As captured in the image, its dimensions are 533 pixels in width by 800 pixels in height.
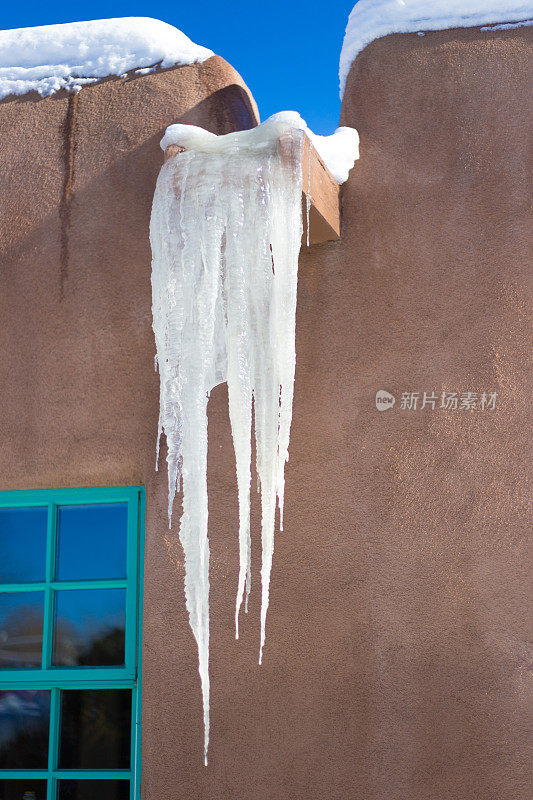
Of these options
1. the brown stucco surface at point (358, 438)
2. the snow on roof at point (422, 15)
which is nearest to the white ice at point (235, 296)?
the brown stucco surface at point (358, 438)

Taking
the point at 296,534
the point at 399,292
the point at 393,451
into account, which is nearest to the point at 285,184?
the point at 399,292

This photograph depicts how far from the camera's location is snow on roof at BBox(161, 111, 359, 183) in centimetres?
282

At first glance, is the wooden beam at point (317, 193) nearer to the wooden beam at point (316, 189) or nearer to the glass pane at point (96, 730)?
the wooden beam at point (316, 189)

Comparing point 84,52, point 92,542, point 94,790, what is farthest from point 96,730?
point 84,52

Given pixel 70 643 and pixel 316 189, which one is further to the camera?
pixel 70 643

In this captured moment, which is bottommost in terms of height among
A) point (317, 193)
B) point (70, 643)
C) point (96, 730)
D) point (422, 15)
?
point (96, 730)

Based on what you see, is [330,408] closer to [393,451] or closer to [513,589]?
[393,451]

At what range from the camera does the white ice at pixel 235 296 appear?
282cm

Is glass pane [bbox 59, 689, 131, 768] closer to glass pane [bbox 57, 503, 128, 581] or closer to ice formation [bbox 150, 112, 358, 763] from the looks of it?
glass pane [bbox 57, 503, 128, 581]

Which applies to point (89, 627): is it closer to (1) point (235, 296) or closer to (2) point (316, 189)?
(1) point (235, 296)

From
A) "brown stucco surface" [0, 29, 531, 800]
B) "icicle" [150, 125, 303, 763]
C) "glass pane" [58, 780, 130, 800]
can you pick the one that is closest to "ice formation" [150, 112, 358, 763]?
"icicle" [150, 125, 303, 763]

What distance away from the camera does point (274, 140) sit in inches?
111

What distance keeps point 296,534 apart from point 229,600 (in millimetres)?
409

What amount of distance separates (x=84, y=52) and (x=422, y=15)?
169cm
